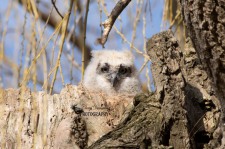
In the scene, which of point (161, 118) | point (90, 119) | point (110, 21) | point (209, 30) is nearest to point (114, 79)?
point (90, 119)

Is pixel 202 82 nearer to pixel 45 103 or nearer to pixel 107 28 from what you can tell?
pixel 107 28

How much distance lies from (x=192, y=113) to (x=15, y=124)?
1181 mm

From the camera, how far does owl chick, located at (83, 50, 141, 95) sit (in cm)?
479

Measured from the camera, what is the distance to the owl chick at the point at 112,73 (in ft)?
15.7

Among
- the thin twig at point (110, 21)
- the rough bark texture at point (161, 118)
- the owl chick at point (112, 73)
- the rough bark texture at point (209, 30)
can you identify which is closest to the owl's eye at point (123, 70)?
the owl chick at point (112, 73)

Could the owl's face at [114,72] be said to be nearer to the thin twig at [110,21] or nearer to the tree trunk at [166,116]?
the tree trunk at [166,116]

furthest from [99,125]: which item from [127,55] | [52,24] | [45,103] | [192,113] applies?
[52,24]

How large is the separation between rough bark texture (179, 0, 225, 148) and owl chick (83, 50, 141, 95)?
2.48 meters

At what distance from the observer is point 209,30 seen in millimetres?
2164

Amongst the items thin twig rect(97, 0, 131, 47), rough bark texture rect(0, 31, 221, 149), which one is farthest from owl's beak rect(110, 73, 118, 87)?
thin twig rect(97, 0, 131, 47)

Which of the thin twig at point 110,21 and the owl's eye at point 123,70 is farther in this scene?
the owl's eye at point 123,70

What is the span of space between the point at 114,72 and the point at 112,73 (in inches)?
0.8

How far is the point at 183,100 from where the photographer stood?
9.32ft

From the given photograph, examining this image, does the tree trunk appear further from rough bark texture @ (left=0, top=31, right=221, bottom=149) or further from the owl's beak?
the owl's beak
